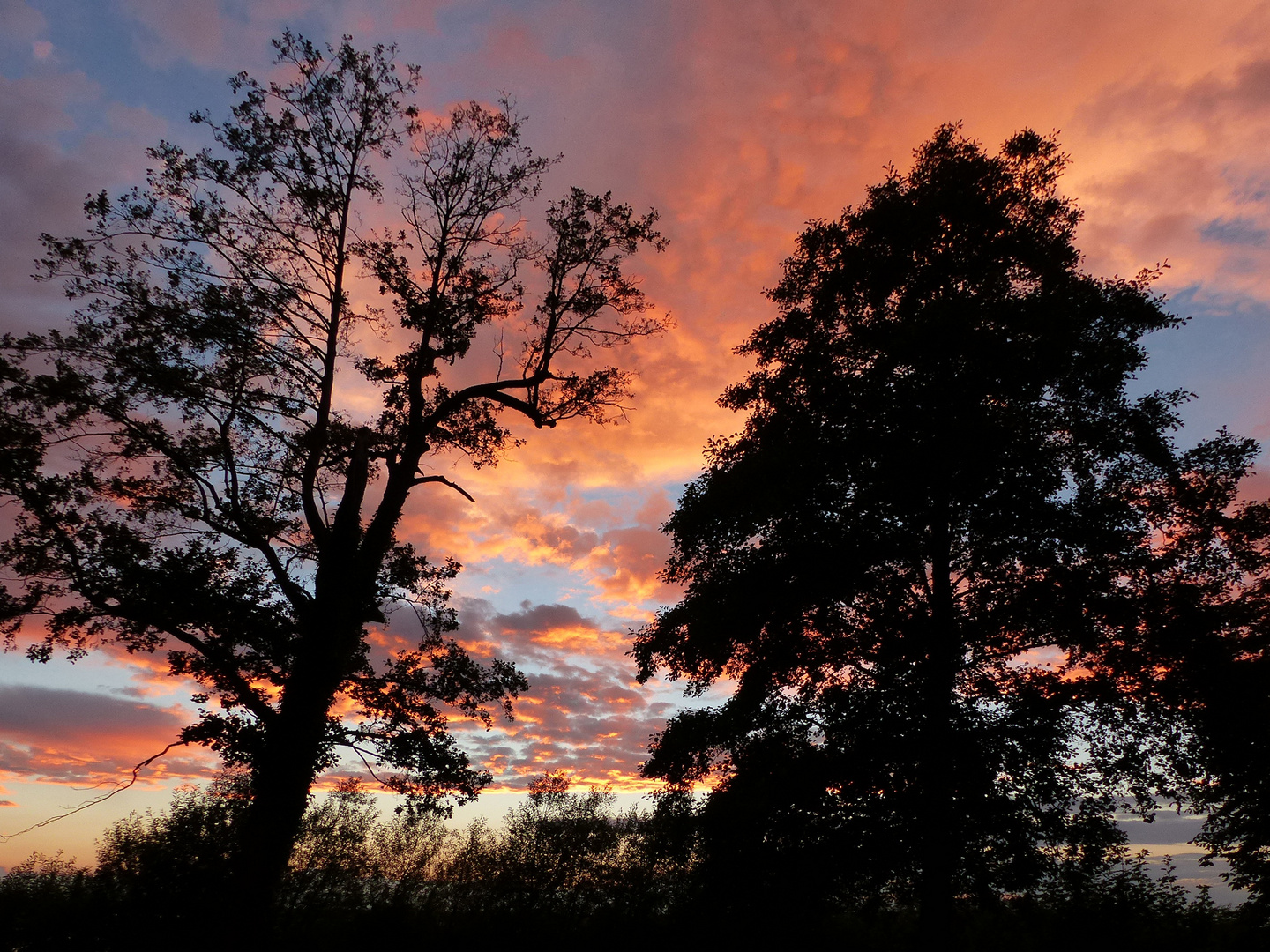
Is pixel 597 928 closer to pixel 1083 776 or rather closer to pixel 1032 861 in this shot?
pixel 1032 861

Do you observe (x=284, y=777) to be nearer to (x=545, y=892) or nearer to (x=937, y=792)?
(x=545, y=892)

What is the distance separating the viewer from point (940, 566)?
44.7 feet

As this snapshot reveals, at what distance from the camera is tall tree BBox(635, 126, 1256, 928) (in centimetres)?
1191

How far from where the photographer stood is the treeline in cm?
1284

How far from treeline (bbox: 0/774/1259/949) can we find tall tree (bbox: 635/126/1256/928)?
2.50 feet

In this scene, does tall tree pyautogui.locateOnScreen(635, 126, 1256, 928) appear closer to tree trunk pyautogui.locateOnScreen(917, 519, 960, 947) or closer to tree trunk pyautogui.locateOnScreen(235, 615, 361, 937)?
tree trunk pyautogui.locateOnScreen(917, 519, 960, 947)

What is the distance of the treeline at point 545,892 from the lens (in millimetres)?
12836

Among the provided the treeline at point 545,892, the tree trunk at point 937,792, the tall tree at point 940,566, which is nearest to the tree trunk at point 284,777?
the treeline at point 545,892

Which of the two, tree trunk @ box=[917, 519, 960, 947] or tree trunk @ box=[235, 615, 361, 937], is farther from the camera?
tree trunk @ box=[235, 615, 361, 937]

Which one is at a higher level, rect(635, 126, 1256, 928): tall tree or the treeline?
rect(635, 126, 1256, 928): tall tree

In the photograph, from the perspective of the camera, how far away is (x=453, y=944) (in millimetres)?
17391

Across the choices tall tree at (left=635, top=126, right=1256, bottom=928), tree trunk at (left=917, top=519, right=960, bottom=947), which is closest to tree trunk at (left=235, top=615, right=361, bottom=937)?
tall tree at (left=635, top=126, right=1256, bottom=928)

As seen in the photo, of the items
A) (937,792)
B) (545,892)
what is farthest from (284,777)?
(937,792)

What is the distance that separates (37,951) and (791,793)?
1546 cm
